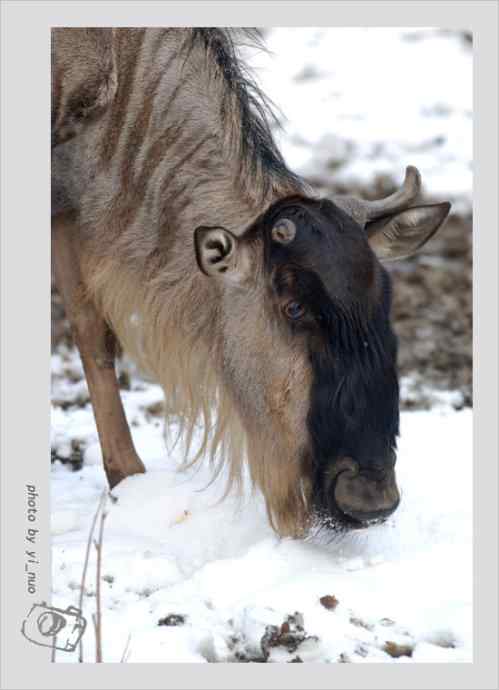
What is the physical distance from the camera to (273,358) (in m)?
4.38

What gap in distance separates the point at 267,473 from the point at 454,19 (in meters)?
2.06

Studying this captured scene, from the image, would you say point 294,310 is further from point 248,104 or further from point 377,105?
point 377,105

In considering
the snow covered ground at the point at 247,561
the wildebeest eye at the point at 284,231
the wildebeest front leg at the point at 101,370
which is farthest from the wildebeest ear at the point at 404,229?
the wildebeest front leg at the point at 101,370

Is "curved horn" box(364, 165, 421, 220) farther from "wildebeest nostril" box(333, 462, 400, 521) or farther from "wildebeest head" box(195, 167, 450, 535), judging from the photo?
"wildebeest nostril" box(333, 462, 400, 521)

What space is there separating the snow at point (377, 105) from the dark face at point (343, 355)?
19.7 ft

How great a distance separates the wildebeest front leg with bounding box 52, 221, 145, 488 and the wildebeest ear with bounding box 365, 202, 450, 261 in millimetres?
1529

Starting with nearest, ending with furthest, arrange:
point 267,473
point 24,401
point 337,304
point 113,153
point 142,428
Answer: point 24,401 → point 337,304 → point 267,473 → point 113,153 → point 142,428

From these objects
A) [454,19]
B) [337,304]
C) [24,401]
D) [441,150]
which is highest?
[441,150]

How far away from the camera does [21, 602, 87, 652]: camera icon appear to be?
367 cm

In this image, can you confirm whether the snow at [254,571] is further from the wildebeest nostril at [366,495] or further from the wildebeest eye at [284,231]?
the wildebeest eye at [284,231]

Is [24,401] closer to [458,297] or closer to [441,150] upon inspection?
[458,297]

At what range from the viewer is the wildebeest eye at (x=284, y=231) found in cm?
427

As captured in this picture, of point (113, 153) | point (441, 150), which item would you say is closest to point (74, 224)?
point (113, 153)

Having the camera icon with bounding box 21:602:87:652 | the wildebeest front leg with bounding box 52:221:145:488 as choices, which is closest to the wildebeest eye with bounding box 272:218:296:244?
the wildebeest front leg with bounding box 52:221:145:488
